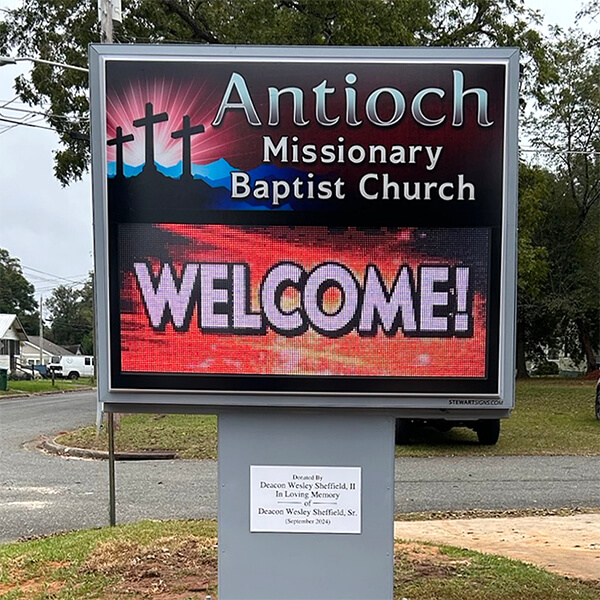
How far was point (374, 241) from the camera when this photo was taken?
4.18 metres

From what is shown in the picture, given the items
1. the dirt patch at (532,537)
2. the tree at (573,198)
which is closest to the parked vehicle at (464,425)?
Result: the dirt patch at (532,537)

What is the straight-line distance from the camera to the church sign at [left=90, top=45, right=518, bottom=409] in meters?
4.18

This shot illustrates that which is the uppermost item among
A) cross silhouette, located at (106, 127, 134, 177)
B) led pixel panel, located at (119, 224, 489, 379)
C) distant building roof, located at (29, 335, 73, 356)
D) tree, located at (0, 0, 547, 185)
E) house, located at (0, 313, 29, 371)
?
tree, located at (0, 0, 547, 185)

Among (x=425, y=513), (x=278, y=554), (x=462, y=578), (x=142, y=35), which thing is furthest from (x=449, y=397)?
(x=142, y=35)

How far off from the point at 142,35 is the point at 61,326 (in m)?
83.7

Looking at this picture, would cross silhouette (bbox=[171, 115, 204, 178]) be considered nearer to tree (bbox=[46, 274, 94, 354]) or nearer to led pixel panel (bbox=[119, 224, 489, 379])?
led pixel panel (bbox=[119, 224, 489, 379])

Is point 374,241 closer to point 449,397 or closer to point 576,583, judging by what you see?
point 449,397

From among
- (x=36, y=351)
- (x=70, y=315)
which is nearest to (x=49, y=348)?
(x=36, y=351)

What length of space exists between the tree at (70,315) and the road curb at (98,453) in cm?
7804

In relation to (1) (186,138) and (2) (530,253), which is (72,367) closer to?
(2) (530,253)

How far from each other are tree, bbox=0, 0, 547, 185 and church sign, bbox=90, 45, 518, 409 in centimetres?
1370

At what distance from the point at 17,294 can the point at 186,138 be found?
91203mm

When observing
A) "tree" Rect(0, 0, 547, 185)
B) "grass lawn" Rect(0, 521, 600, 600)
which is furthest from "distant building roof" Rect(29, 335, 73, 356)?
"grass lawn" Rect(0, 521, 600, 600)

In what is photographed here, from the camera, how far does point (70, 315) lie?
330ft
